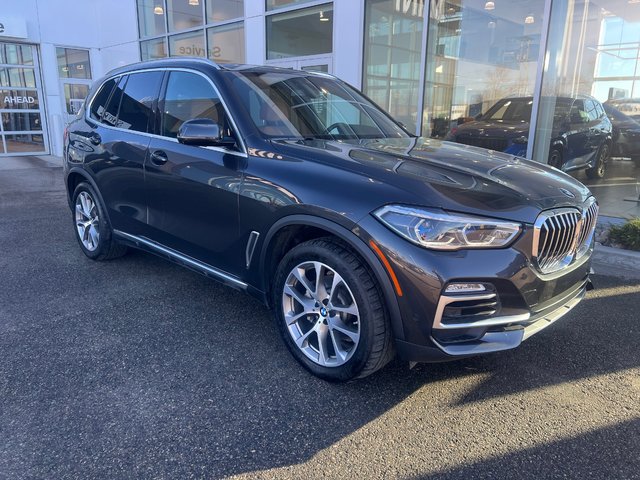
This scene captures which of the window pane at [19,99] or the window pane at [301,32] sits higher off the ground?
the window pane at [301,32]

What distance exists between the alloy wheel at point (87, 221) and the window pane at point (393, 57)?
564 cm

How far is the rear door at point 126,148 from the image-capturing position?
13.3 feet

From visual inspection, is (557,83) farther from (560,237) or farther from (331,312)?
(331,312)

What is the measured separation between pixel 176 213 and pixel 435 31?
21.1 feet

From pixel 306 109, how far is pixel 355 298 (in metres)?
1.65

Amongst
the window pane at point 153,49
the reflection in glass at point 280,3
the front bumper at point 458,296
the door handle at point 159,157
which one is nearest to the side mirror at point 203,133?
the door handle at point 159,157

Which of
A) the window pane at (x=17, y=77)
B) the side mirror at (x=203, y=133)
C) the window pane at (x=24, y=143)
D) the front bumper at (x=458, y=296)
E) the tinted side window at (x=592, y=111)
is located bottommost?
the window pane at (x=24, y=143)

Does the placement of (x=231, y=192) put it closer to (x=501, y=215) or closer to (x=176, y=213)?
(x=176, y=213)

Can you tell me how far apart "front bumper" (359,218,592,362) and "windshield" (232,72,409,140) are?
119 cm

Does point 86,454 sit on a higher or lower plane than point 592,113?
lower

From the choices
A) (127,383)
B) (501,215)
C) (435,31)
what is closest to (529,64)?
(435,31)

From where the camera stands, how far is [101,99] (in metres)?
4.84

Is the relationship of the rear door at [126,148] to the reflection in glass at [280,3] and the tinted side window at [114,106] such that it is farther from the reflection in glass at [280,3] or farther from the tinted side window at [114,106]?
the reflection in glass at [280,3]

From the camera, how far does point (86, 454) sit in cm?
231
